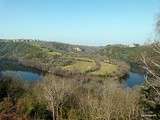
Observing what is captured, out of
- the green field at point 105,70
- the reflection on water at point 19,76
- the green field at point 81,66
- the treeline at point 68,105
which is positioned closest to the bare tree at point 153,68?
the treeline at point 68,105

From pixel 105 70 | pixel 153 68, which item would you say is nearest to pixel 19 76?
pixel 105 70

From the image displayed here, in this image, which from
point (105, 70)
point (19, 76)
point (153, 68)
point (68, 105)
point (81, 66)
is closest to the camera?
point (153, 68)

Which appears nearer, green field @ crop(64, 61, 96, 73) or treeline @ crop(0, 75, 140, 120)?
treeline @ crop(0, 75, 140, 120)

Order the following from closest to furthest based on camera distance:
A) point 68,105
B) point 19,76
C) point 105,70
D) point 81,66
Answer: point 68,105, point 19,76, point 105,70, point 81,66

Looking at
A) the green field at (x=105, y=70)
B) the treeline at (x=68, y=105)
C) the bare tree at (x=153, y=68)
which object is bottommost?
the green field at (x=105, y=70)

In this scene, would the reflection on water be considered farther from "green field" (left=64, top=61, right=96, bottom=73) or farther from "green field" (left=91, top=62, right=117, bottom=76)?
"green field" (left=91, top=62, right=117, bottom=76)

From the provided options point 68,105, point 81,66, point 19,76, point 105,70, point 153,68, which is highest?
point 153,68

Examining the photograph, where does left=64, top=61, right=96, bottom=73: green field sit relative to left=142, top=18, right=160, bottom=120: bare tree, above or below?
below

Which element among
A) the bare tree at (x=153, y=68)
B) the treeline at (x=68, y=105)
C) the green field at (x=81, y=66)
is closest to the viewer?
the bare tree at (x=153, y=68)

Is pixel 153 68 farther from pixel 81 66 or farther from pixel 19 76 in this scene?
pixel 81 66

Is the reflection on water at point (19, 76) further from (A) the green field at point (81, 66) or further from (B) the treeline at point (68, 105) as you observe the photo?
(A) the green field at point (81, 66)

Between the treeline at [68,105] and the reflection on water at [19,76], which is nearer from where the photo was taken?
the treeline at [68,105]

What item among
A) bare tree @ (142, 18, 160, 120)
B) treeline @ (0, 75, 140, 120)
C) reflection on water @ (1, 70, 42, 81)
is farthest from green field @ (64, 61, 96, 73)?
bare tree @ (142, 18, 160, 120)
